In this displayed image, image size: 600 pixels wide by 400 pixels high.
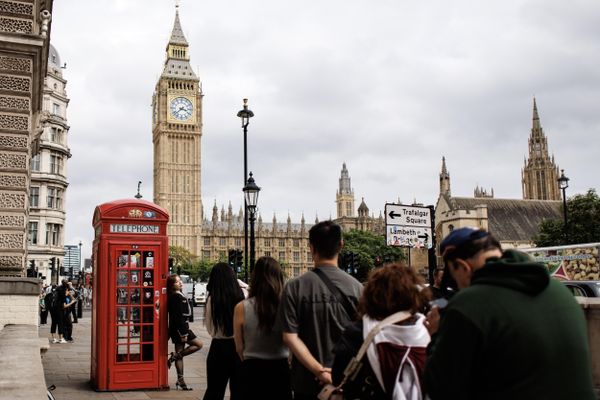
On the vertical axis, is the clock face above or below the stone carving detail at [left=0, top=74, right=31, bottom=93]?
above

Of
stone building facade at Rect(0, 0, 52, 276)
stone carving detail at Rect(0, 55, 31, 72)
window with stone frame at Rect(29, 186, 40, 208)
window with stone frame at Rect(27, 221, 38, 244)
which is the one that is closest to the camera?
stone building facade at Rect(0, 0, 52, 276)

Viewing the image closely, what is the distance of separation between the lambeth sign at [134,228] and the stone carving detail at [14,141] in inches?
127

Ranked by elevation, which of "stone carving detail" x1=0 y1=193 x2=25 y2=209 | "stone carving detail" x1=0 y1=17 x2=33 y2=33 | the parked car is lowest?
the parked car

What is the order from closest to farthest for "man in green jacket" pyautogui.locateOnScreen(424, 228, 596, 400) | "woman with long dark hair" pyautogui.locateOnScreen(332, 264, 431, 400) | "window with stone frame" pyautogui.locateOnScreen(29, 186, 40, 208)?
"man in green jacket" pyautogui.locateOnScreen(424, 228, 596, 400)
"woman with long dark hair" pyautogui.locateOnScreen(332, 264, 431, 400)
"window with stone frame" pyautogui.locateOnScreen(29, 186, 40, 208)

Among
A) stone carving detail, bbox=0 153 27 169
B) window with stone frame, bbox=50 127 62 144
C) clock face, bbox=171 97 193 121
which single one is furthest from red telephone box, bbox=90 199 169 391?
clock face, bbox=171 97 193 121

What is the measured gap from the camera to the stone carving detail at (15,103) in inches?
451

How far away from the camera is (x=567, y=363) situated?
2398 millimetres

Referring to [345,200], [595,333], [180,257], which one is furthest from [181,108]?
[595,333]

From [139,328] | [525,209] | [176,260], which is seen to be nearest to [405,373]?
[139,328]

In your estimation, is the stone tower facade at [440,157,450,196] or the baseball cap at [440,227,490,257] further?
the stone tower facade at [440,157,450,196]

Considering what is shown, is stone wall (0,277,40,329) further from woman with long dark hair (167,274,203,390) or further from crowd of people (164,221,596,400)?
crowd of people (164,221,596,400)

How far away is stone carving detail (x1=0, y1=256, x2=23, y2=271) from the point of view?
36.2 feet

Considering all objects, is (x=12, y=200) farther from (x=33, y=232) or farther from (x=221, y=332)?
(x=33, y=232)

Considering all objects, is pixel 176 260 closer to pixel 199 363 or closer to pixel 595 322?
pixel 199 363
